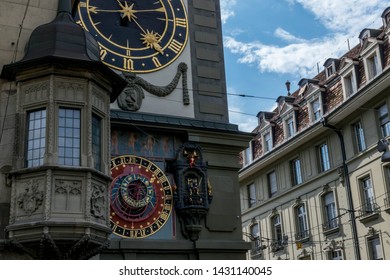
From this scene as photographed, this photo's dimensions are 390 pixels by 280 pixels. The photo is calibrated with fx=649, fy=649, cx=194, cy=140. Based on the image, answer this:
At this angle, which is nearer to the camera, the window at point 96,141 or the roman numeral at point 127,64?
the window at point 96,141

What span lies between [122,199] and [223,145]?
3.42 metres

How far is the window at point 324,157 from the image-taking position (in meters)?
31.2

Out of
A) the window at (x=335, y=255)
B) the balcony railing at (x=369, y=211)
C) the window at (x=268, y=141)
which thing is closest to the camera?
the balcony railing at (x=369, y=211)

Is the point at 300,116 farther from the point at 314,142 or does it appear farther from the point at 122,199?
the point at 122,199

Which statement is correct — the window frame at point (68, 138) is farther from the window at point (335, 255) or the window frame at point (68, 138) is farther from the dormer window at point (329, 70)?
the dormer window at point (329, 70)

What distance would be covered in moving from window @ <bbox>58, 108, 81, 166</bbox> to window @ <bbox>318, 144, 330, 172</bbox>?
19.6 metres

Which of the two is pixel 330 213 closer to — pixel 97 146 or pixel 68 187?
pixel 97 146

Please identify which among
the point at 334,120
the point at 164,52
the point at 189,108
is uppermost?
the point at 334,120

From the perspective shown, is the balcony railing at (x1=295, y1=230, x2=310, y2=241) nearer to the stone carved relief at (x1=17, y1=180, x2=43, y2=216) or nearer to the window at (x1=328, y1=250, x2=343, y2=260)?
the window at (x1=328, y1=250, x2=343, y2=260)

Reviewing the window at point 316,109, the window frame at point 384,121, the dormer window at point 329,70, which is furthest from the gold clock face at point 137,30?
the dormer window at point 329,70

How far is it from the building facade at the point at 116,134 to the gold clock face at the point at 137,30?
33mm

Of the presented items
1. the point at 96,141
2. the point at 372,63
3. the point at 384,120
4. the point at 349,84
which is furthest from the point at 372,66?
the point at 96,141

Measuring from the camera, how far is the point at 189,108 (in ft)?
60.2
